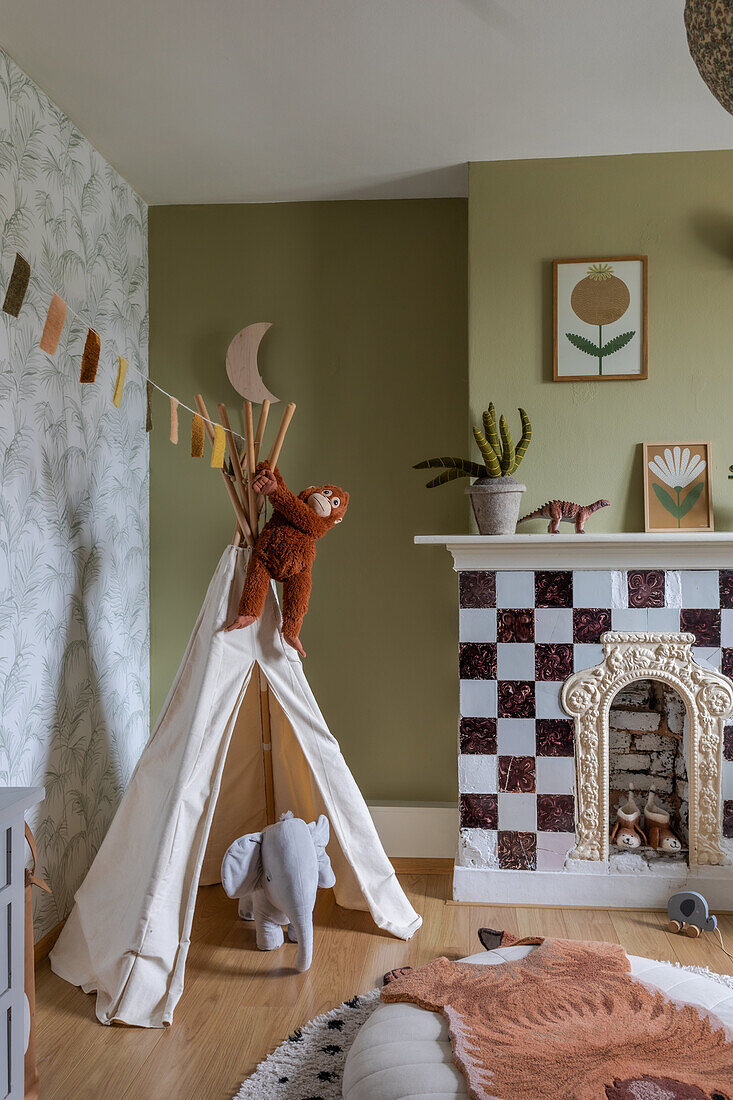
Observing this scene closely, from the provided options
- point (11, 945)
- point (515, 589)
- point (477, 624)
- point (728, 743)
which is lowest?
point (11, 945)

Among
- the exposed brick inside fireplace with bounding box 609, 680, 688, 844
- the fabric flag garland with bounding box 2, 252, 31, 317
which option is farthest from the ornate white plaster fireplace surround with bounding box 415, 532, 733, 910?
the fabric flag garland with bounding box 2, 252, 31, 317

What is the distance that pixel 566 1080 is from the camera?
1679 mm

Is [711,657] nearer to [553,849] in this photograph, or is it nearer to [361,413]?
[553,849]

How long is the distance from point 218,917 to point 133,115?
268 centimetres

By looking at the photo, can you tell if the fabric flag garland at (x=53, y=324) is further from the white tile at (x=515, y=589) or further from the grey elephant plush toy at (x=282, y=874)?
the white tile at (x=515, y=589)

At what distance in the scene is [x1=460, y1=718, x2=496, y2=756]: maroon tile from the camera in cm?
301

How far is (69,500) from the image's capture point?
2818mm

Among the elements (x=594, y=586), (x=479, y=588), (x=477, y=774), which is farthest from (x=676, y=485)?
(x=477, y=774)

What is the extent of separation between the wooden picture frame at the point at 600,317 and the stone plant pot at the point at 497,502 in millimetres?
482

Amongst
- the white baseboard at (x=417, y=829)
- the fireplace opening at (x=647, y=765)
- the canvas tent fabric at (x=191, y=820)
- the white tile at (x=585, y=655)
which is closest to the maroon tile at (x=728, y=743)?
the fireplace opening at (x=647, y=765)

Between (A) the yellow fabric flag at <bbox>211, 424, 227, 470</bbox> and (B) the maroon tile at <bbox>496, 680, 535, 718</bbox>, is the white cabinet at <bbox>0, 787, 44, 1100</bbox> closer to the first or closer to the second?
(A) the yellow fabric flag at <bbox>211, 424, 227, 470</bbox>

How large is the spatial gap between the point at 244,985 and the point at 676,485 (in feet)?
7.05

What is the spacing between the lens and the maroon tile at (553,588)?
9.80 ft

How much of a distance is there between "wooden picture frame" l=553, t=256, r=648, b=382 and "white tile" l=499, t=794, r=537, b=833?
1494 mm
